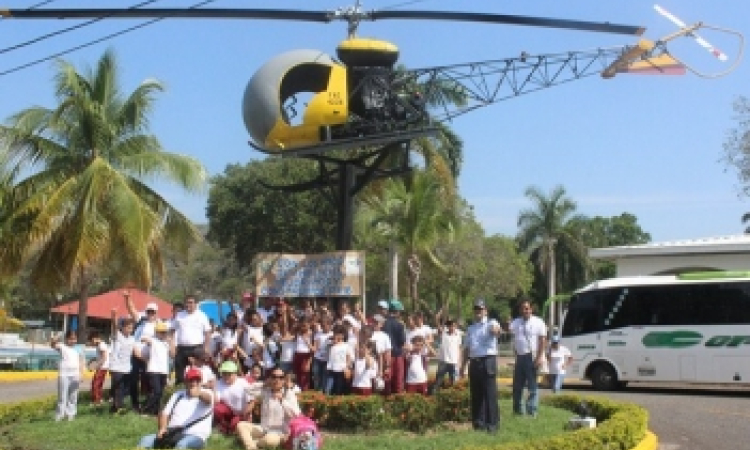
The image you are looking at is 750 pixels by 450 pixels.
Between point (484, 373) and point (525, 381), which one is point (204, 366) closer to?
point (484, 373)

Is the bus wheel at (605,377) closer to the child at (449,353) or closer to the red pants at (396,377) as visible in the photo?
the child at (449,353)

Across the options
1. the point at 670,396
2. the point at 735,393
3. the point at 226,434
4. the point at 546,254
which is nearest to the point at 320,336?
the point at 226,434

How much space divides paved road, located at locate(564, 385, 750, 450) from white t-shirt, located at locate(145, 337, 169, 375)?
7.23m

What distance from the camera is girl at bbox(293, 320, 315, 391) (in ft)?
50.8

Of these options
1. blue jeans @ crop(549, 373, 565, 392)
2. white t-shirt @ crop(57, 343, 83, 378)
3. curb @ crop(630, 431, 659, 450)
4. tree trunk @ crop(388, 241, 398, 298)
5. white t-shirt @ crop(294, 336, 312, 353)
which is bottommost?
curb @ crop(630, 431, 659, 450)

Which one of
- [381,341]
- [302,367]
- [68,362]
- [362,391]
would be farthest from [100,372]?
[381,341]

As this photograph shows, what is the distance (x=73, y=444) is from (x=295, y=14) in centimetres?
609

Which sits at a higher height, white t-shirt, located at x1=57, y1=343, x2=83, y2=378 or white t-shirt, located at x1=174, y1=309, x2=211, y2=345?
white t-shirt, located at x1=174, y1=309, x2=211, y2=345

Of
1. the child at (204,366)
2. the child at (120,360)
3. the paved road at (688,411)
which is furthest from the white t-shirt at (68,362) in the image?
the paved road at (688,411)

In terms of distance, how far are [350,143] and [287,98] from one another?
1.42 meters

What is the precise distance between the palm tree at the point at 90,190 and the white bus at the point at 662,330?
10.9 metres

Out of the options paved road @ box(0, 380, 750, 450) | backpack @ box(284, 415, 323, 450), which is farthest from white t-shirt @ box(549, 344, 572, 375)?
backpack @ box(284, 415, 323, 450)

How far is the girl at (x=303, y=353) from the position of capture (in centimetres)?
1547

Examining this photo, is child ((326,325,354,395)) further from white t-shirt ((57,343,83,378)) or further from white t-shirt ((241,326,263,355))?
white t-shirt ((57,343,83,378))
